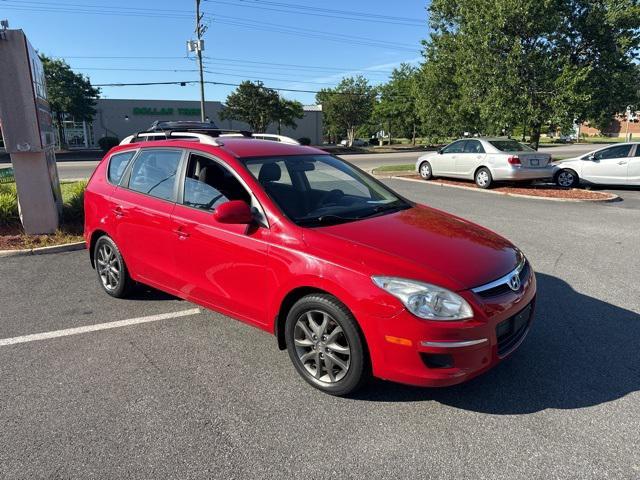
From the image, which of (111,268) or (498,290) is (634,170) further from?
(111,268)

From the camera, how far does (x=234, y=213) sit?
3.38 m

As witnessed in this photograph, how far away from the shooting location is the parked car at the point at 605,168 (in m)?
13.6

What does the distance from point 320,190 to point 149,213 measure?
156 cm

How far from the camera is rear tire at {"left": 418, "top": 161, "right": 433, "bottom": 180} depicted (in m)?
16.6

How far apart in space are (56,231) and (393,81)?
47.5 meters

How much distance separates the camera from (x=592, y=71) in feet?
50.4

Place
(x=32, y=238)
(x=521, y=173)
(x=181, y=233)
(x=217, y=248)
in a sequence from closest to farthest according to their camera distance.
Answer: (x=217, y=248), (x=181, y=233), (x=32, y=238), (x=521, y=173)

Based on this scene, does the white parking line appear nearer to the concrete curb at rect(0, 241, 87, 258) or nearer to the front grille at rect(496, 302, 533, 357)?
the front grille at rect(496, 302, 533, 357)

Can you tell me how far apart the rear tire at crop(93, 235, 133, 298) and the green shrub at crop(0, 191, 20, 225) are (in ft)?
13.4

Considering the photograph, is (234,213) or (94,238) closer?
(234,213)

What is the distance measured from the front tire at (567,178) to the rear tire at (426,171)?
3.94m

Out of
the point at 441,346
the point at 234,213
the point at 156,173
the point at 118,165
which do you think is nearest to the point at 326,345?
the point at 441,346

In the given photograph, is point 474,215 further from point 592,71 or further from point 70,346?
point 592,71

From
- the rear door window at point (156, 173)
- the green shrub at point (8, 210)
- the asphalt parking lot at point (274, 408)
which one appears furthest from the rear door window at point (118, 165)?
the green shrub at point (8, 210)
